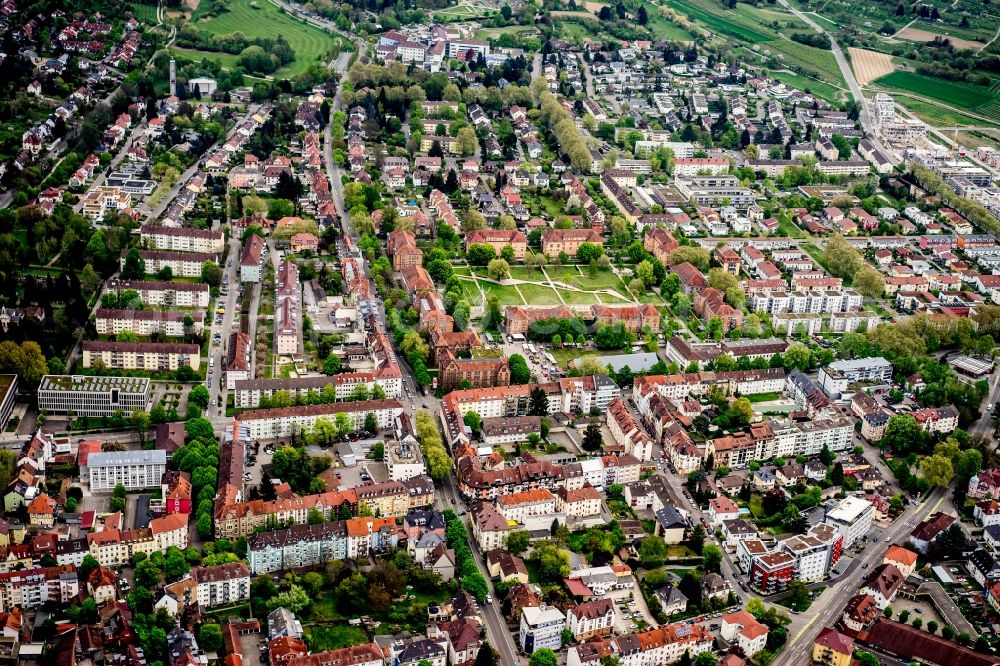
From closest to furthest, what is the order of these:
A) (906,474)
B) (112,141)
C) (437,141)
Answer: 1. (906,474)
2. (112,141)
3. (437,141)

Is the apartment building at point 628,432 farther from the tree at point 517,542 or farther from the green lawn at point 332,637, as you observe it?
the green lawn at point 332,637

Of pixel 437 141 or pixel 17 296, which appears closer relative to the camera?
pixel 17 296

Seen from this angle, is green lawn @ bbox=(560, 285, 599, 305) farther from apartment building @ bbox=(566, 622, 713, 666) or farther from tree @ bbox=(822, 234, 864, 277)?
apartment building @ bbox=(566, 622, 713, 666)

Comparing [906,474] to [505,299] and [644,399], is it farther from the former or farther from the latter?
[505,299]

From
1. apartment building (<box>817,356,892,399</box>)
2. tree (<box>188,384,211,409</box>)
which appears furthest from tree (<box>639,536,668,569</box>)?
tree (<box>188,384,211,409</box>)

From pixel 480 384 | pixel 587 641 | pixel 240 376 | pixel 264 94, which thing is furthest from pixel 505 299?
pixel 264 94

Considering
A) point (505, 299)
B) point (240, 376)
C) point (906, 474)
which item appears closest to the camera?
point (906, 474)

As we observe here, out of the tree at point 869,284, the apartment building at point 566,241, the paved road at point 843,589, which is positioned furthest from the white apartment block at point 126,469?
the tree at point 869,284
